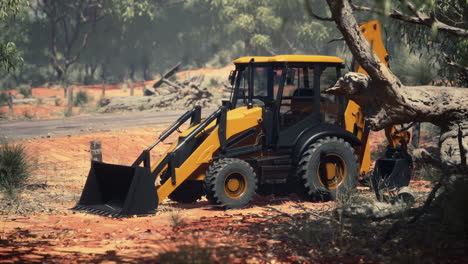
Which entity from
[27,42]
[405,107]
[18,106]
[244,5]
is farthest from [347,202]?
[27,42]

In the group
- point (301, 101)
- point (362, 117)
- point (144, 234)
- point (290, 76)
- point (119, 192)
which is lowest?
point (144, 234)

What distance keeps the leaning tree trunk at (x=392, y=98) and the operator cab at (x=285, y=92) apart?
2651 mm

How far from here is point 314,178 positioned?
11.7m

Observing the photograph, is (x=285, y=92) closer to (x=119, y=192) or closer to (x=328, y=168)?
(x=328, y=168)

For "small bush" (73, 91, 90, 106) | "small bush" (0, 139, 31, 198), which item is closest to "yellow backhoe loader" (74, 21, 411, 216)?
"small bush" (0, 139, 31, 198)

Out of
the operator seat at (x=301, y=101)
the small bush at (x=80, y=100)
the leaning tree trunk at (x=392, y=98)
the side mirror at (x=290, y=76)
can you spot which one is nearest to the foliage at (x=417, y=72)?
the operator seat at (x=301, y=101)

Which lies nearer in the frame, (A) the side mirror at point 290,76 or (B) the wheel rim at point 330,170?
(A) the side mirror at point 290,76

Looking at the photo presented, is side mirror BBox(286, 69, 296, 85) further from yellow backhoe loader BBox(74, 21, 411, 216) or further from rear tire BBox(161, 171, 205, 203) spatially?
rear tire BBox(161, 171, 205, 203)

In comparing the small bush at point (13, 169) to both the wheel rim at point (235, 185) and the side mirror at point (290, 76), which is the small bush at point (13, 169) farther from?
the side mirror at point (290, 76)

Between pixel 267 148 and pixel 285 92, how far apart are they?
1.06 meters

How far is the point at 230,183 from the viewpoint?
11.3m

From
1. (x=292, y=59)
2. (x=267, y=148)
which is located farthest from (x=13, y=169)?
(x=292, y=59)

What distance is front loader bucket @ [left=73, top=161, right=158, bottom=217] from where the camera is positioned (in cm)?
1068

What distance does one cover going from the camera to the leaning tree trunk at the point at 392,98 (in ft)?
28.6
